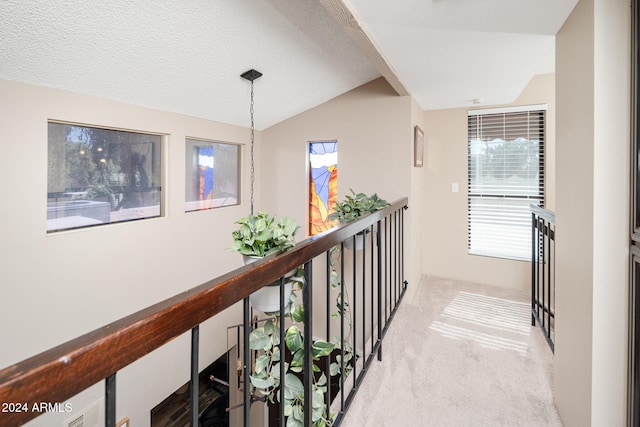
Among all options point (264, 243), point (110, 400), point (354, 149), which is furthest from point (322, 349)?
point (354, 149)

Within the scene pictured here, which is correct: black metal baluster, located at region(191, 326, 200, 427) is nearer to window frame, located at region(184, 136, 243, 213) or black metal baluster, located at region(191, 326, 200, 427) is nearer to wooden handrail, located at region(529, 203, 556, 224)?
wooden handrail, located at region(529, 203, 556, 224)

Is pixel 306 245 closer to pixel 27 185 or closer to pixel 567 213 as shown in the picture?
pixel 567 213

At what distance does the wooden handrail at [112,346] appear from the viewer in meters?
0.38

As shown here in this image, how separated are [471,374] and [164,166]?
3.09 metres

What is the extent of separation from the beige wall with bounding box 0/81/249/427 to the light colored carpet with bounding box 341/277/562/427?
2.24 meters

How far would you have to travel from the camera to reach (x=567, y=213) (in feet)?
4.85

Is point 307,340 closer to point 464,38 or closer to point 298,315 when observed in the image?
point 298,315

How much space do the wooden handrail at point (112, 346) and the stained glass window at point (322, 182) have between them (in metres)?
3.16

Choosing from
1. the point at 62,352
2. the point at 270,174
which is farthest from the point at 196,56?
the point at 62,352

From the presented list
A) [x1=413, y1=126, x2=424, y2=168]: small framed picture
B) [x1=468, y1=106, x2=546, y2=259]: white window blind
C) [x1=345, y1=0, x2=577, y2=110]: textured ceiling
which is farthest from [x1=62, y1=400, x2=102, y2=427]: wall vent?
[x1=468, y1=106, x2=546, y2=259]: white window blind

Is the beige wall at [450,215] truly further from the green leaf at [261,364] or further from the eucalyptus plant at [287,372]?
the green leaf at [261,364]

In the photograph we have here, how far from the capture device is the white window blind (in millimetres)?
3404

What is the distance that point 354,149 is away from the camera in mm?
3658

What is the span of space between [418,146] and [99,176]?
119 inches
